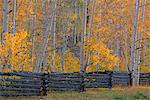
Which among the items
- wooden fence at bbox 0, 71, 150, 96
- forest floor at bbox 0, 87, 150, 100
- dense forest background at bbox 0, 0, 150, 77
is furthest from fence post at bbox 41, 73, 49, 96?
dense forest background at bbox 0, 0, 150, 77

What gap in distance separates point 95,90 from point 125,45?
717 inches

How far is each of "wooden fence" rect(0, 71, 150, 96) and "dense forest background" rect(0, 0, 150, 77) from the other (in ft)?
5.75

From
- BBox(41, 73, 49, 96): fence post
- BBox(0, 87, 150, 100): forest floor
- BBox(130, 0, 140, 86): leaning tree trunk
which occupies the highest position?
BBox(130, 0, 140, 86): leaning tree trunk

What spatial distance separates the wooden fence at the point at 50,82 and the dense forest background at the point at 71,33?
1753mm

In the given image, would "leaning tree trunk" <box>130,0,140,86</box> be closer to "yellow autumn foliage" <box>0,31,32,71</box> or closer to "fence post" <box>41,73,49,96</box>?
"yellow autumn foliage" <box>0,31,32,71</box>

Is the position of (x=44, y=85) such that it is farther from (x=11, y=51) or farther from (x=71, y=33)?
(x=71, y=33)

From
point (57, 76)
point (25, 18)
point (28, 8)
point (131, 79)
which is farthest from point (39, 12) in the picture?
point (57, 76)

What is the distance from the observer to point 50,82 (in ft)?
65.4

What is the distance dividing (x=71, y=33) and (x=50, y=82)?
1069 inches

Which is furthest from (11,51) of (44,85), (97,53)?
(97,53)

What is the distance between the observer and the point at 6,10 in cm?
1947

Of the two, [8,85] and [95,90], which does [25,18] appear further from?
[8,85]

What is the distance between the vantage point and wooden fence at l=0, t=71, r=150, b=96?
18031 mm

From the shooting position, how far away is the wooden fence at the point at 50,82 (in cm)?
1803
